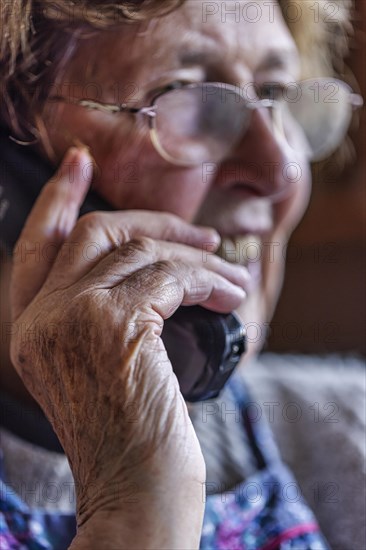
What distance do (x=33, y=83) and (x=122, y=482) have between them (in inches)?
21.5

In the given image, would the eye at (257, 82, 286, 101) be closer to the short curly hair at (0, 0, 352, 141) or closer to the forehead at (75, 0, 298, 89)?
the forehead at (75, 0, 298, 89)

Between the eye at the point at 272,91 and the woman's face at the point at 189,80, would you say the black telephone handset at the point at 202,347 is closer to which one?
the woman's face at the point at 189,80

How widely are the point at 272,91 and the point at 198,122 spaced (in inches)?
6.5

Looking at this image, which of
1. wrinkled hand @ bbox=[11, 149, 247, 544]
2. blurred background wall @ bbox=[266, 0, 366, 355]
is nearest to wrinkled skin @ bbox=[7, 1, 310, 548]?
wrinkled hand @ bbox=[11, 149, 247, 544]

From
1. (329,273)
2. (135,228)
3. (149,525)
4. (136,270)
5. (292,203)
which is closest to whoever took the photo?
(149,525)

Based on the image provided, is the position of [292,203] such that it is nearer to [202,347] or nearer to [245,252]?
[245,252]

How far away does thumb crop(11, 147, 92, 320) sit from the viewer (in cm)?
95

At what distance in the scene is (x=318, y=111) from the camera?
1.34m

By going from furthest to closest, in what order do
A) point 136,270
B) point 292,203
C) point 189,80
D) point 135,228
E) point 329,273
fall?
point 329,273 < point 292,203 < point 189,80 < point 135,228 < point 136,270

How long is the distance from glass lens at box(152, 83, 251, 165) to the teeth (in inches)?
5.1

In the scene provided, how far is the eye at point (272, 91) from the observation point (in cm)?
117

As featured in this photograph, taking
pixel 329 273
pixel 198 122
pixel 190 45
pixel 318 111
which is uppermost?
pixel 190 45

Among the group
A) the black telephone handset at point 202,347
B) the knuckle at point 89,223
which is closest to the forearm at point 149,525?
the black telephone handset at point 202,347

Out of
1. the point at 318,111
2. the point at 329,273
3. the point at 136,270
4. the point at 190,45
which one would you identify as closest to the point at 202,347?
the point at 136,270
